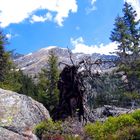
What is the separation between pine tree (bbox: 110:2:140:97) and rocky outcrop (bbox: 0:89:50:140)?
3783 cm

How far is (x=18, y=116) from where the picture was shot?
13531 mm

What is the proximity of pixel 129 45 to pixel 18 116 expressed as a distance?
44.5 meters

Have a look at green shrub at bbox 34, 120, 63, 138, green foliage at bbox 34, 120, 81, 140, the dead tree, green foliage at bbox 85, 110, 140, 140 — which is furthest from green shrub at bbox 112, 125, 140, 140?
the dead tree

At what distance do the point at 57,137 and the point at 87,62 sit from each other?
634cm

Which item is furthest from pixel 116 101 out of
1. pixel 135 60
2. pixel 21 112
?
pixel 21 112

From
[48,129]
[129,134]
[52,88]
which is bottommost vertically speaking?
[129,134]

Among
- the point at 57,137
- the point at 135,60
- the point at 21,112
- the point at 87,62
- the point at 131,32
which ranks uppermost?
the point at 131,32

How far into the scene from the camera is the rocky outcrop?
12.3 metres

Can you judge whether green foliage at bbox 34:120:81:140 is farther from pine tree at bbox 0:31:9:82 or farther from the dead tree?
pine tree at bbox 0:31:9:82

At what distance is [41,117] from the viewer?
1488 cm

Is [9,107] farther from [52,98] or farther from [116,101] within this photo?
[116,101]

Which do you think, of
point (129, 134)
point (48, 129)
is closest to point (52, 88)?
point (48, 129)

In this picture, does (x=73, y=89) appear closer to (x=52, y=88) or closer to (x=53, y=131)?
(x=53, y=131)

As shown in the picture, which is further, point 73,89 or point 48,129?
point 73,89
